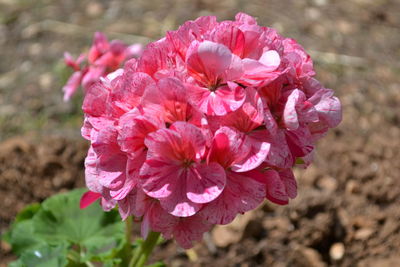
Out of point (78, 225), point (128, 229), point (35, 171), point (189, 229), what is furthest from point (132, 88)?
point (35, 171)

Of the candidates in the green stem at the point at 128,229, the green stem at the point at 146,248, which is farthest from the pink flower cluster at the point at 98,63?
the green stem at the point at 146,248

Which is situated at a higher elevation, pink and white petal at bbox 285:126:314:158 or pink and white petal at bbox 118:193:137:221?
pink and white petal at bbox 285:126:314:158

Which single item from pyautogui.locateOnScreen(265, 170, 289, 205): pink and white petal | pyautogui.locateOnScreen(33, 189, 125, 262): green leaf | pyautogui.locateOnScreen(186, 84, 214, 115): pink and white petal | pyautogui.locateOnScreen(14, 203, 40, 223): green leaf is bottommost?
pyautogui.locateOnScreen(14, 203, 40, 223): green leaf

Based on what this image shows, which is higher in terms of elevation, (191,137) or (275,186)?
(191,137)

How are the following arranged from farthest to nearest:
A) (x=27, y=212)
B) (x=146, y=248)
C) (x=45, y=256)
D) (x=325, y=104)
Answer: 1. (x=27, y=212)
2. (x=45, y=256)
3. (x=146, y=248)
4. (x=325, y=104)

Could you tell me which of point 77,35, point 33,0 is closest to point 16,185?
point 77,35

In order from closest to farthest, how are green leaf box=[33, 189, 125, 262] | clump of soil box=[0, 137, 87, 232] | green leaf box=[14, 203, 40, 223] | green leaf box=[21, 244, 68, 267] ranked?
green leaf box=[21, 244, 68, 267]
green leaf box=[33, 189, 125, 262]
green leaf box=[14, 203, 40, 223]
clump of soil box=[0, 137, 87, 232]

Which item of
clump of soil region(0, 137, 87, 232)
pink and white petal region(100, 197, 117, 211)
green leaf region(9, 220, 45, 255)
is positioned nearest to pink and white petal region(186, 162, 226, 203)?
pink and white petal region(100, 197, 117, 211)

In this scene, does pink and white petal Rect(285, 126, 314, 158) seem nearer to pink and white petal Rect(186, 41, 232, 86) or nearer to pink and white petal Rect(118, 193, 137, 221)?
pink and white petal Rect(186, 41, 232, 86)

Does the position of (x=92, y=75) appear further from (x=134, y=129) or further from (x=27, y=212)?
(x=134, y=129)
